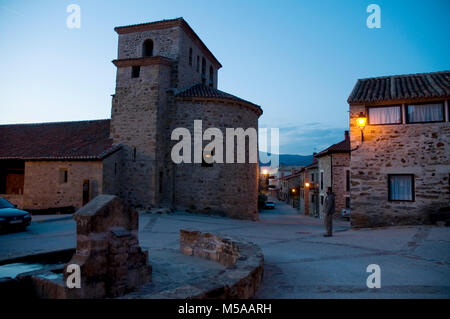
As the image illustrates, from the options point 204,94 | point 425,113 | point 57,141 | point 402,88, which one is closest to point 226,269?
point 425,113

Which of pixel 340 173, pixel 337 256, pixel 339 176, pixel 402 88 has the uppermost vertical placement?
pixel 402 88

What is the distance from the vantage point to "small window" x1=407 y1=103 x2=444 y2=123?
11.5 metres

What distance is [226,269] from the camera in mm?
4504

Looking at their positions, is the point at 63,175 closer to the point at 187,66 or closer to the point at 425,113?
the point at 187,66

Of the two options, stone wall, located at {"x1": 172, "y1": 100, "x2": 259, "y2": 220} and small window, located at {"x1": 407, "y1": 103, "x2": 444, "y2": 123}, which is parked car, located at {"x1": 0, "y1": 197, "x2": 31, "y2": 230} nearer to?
stone wall, located at {"x1": 172, "y1": 100, "x2": 259, "y2": 220}

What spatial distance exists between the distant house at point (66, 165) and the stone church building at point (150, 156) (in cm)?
5

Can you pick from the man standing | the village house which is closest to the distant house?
the man standing

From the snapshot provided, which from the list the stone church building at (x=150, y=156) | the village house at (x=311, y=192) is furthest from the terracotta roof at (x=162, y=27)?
the village house at (x=311, y=192)

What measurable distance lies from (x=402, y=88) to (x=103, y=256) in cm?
1294

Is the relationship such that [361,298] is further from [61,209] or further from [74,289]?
[61,209]

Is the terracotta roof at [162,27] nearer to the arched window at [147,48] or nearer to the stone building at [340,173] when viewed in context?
the arched window at [147,48]

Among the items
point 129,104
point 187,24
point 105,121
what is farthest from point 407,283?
point 105,121

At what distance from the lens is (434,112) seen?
1159cm
